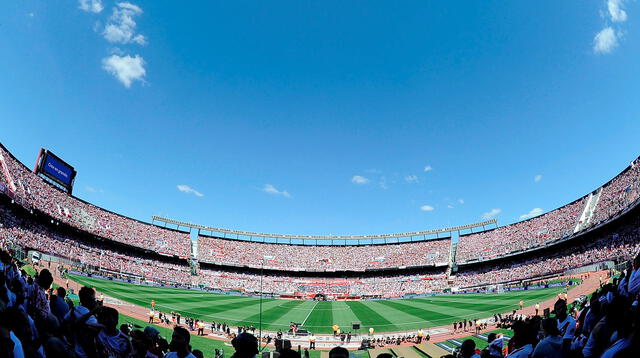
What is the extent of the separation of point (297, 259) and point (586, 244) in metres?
58.2

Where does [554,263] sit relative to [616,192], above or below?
below

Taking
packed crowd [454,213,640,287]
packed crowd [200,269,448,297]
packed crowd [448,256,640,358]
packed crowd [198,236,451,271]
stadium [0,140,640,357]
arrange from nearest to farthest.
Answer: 1. packed crowd [448,256,640,358]
2. stadium [0,140,640,357]
3. packed crowd [454,213,640,287]
4. packed crowd [200,269,448,297]
5. packed crowd [198,236,451,271]

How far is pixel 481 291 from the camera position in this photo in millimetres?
54656

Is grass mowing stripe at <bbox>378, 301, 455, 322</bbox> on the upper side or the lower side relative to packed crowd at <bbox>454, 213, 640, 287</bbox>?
lower

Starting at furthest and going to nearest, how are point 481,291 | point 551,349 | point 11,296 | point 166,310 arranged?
point 481,291
point 166,310
point 11,296
point 551,349

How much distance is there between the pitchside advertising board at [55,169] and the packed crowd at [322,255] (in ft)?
99.2

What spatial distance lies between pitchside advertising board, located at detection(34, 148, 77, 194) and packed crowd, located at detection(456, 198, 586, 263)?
78.6 meters

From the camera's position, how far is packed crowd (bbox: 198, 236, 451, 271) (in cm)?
7738

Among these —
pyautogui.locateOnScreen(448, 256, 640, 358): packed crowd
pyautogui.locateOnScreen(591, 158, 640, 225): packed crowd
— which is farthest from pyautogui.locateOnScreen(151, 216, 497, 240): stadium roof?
pyautogui.locateOnScreen(448, 256, 640, 358): packed crowd

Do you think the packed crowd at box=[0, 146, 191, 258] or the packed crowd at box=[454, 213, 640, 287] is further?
the packed crowd at box=[0, 146, 191, 258]

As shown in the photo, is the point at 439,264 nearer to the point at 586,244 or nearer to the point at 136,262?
the point at 586,244

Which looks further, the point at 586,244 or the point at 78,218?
the point at 78,218

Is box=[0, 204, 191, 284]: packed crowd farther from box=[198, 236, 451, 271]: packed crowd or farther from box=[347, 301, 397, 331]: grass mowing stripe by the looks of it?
box=[347, 301, 397, 331]: grass mowing stripe

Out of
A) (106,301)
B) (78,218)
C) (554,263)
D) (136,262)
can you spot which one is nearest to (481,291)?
(554,263)
